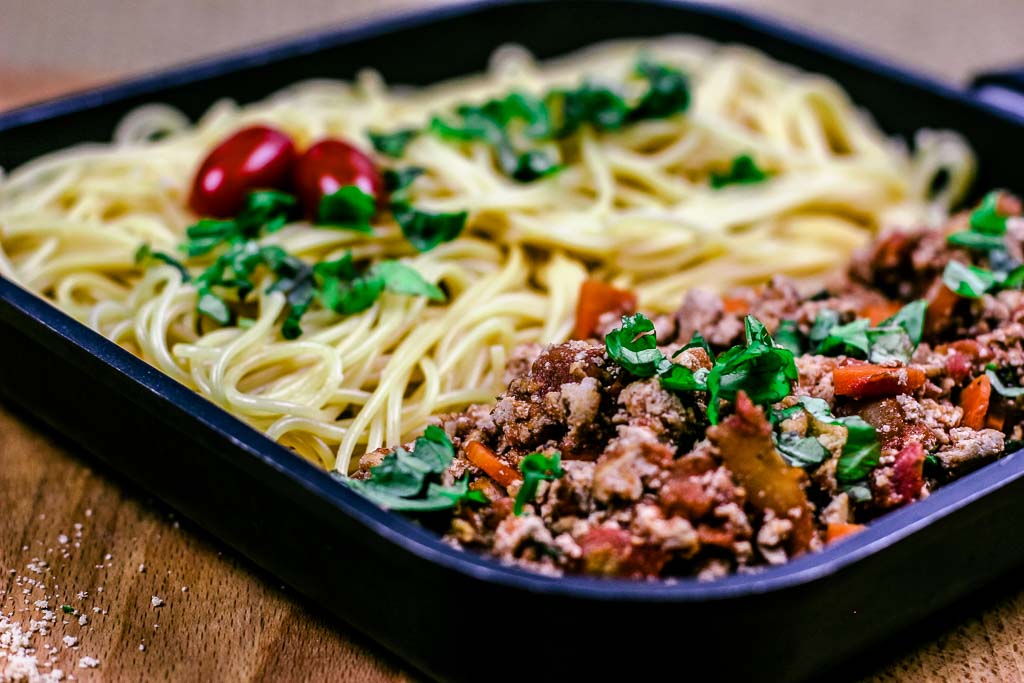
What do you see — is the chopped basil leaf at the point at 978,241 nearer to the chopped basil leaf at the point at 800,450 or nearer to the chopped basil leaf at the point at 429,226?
the chopped basil leaf at the point at 800,450

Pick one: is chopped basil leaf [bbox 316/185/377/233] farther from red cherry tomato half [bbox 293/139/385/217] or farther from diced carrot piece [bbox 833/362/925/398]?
diced carrot piece [bbox 833/362/925/398]

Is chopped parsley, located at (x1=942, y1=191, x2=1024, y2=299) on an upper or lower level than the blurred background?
upper

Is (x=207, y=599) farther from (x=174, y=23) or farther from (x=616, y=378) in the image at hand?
(x=174, y=23)

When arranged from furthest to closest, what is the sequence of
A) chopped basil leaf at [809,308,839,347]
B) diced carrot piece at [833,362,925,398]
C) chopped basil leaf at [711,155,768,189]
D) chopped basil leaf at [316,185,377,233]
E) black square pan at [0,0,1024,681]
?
chopped basil leaf at [711,155,768,189] → chopped basil leaf at [316,185,377,233] → chopped basil leaf at [809,308,839,347] → diced carrot piece at [833,362,925,398] → black square pan at [0,0,1024,681]

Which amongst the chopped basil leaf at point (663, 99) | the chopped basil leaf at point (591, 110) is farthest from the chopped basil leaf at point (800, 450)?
the chopped basil leaf at point (663, 99)

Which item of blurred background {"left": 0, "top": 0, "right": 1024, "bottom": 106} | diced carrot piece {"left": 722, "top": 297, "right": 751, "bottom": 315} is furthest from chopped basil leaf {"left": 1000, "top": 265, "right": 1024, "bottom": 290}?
blurred background {"left": 0, "top": 0, "right": 1024, "bottom": 106}

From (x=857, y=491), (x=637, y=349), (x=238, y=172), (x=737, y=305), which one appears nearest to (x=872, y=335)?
(x=737, y=305)

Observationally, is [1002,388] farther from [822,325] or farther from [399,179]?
[399,179]
